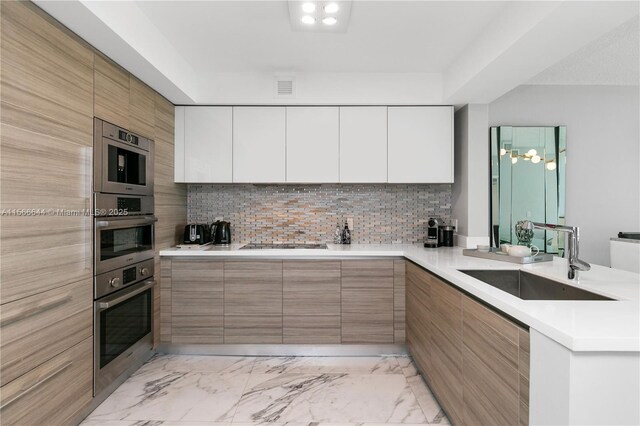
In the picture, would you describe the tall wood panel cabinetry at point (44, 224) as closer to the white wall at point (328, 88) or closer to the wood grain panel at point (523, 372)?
the white wall at point (328, 88)

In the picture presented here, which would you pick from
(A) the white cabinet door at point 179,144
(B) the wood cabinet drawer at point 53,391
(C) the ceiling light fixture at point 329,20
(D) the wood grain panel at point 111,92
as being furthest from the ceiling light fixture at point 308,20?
(B) the wood cabinet drawer at point 53,391

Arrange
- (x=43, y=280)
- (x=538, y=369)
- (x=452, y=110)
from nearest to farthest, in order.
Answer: (x=538, y=369), (x=43, y=280), (x=452, y=110)

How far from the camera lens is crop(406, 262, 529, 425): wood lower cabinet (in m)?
1.27

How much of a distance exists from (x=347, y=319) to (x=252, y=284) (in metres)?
0.83

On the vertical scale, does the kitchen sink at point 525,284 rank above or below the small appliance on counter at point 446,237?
below

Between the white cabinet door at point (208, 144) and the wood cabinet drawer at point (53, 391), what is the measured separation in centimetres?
165

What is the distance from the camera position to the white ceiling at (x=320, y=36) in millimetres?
2160

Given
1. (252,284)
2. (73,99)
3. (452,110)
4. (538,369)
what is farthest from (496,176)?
(73,99)

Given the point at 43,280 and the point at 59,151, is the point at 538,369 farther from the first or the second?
the point at 59,151

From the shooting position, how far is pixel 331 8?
6.84 feet

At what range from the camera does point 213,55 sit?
284 cm

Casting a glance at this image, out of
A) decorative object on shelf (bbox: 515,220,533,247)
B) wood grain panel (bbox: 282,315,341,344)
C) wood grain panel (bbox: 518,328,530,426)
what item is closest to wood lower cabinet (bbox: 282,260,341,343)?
wood grain panel (bbox: 282,315,341,344)

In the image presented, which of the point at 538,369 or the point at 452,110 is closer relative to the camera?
the point at 538,369

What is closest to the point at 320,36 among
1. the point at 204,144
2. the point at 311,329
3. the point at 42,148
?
the point at 204,144
